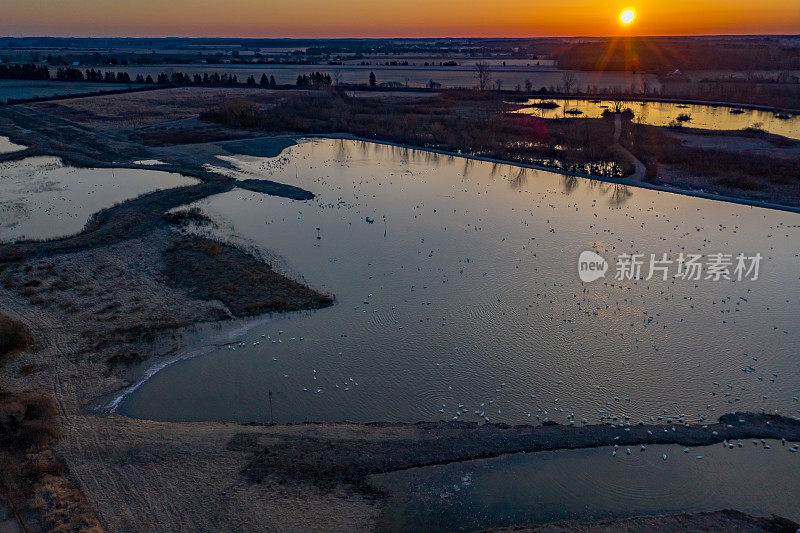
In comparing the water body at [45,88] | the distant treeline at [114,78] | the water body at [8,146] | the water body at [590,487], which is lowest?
the water body at [590,487]

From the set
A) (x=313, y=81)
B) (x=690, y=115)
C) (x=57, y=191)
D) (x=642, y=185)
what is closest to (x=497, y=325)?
(x=642, y=185)

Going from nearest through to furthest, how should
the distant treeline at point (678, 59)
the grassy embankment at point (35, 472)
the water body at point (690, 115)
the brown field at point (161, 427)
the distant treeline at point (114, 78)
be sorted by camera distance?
the grassy embankment at point (35, 472) → the brown field at point (161, 427) → the water body at point (690, 115) → the distant treeline at point (114, 78) → the distant treeline at point (678, 59)

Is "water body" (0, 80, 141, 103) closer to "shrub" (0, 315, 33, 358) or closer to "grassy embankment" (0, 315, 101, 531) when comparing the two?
"shrub" (0, 315, 33, 358)

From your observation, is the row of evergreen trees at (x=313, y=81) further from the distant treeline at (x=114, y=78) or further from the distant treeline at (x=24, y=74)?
the distant treeline at (x=24, y=74)

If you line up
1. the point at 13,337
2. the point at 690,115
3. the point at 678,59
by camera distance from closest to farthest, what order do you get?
the point at 13,337
the point at 690,115
the point at 678,59

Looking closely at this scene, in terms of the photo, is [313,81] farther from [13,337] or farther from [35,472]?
[35,472]

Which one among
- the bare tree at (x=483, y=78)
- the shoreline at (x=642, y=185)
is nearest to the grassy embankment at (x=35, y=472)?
the shoreline at (x=642, y=185)
